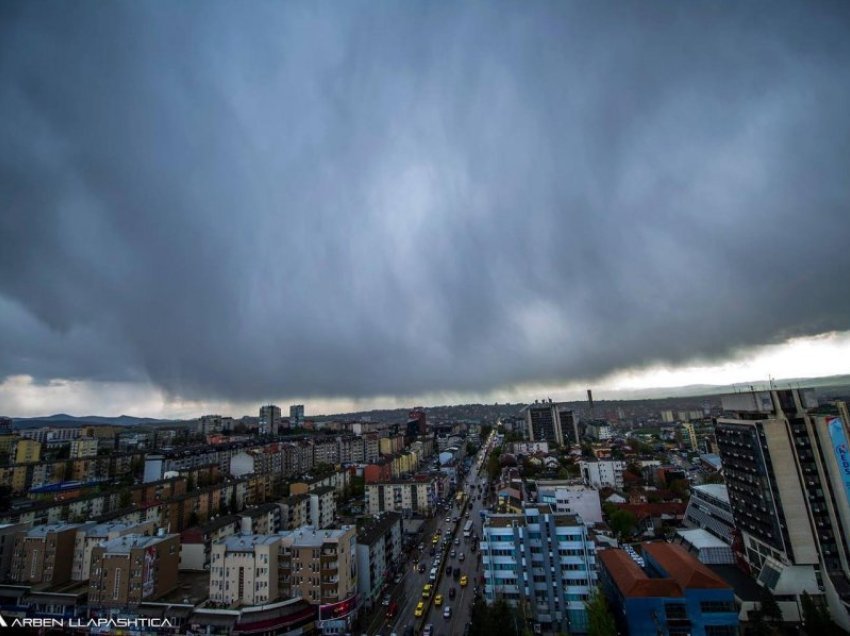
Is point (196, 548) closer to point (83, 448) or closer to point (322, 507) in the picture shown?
point (322, 507)

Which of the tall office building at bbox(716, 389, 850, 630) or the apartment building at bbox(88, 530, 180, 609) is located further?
the tall office building at bbox(716, 389, 850, 630)

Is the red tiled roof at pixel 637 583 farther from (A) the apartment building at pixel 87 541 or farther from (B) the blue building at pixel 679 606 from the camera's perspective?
Result: (A) the apartment building at pixel 87 541

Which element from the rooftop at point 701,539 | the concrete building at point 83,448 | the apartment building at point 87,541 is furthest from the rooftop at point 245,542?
the concrete building at point 83,448

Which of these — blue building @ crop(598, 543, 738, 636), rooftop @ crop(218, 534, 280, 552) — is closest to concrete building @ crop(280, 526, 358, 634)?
rooftop @ crop(218, 534, 280, 552)

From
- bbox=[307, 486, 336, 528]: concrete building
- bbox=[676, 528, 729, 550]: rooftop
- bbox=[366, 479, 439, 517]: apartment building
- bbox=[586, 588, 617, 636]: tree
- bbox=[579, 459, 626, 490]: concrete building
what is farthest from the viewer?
bbox=[579, 459, 626, 490]: concrete building

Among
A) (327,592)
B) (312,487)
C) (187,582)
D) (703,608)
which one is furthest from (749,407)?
(312,487)

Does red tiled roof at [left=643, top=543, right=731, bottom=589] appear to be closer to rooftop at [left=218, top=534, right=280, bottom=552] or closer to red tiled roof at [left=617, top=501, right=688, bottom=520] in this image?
red tiled roof at [left=617, top=501, right=688, bottom=520]
